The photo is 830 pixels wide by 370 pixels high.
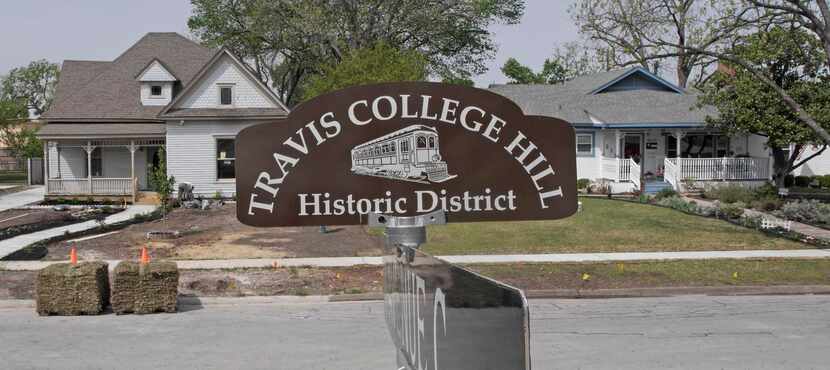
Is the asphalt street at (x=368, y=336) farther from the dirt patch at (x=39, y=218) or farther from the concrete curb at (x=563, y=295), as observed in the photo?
the dirt patch at (x=39, y=218)

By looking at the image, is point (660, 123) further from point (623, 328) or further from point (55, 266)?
point (55, 266)

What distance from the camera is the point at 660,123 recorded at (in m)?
35.5

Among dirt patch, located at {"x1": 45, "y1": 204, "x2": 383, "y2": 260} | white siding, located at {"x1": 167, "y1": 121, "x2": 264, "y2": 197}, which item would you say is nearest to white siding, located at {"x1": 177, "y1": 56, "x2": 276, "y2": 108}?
white siding, located at {"x1": 167, "y1": 121, "x2": 264, "y2": 197}

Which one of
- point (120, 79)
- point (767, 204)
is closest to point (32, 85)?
point (120, 79)

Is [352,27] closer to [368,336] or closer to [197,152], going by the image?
[197,152]

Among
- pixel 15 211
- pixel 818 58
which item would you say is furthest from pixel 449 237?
pixel 15 211

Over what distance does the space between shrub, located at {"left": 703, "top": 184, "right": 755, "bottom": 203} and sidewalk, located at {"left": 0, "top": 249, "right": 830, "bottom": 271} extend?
37.4 ft

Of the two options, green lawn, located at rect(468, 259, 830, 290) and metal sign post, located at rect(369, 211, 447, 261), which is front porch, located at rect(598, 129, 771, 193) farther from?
metal sign post, located at rect(369, 211, 447, 261)

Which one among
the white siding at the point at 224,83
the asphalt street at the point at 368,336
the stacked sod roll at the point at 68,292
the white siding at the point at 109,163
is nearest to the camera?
the asphalt street at the point at 368,336

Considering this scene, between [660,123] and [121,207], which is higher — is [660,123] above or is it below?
above

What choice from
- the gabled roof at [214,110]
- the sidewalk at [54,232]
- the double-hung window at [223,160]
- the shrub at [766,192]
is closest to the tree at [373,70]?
the gabled roof at [214,110]

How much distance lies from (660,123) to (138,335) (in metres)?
29.0

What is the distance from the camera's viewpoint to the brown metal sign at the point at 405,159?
3.36 m

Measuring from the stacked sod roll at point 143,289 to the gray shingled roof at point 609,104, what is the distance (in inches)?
1034
